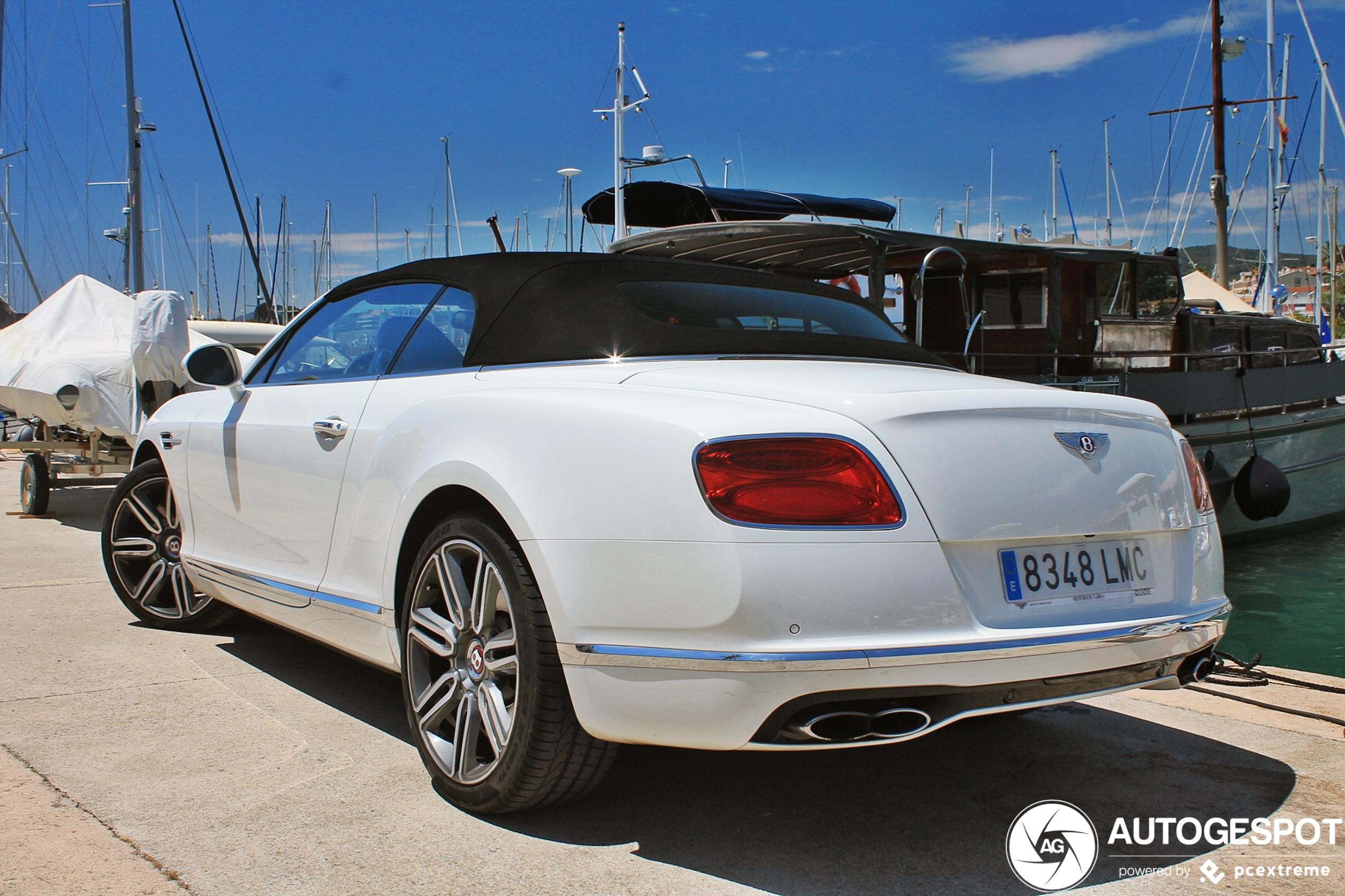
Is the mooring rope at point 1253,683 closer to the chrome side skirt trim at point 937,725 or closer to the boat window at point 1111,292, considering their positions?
the chrome side skirt trim at point 937,725

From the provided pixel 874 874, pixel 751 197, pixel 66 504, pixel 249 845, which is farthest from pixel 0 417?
pixel 874 874

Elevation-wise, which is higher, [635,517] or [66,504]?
[635,517]

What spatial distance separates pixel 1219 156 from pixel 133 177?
21541 mm

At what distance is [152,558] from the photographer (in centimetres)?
488

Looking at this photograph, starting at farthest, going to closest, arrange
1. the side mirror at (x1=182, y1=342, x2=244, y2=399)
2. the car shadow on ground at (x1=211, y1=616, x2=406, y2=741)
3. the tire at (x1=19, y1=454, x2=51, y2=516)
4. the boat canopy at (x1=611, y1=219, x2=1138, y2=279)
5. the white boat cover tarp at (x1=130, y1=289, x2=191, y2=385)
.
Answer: the boat canopy at (x1=611, y1=219, x2=1138, y2=279)
the tire at (x1=19, y1=454, x2=51, y2=516)
the white boat cover tarp at (x1=130, y1=289, x2=191, y2=385)
the side mirror at (x1=182, y1=342, x2=244, y2=399)
the car shadow on ground at (x1=211, y1=616, x2=406, y2=741)

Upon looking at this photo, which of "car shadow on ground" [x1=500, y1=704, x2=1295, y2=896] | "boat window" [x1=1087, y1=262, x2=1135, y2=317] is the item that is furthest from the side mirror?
"boat window" [x1=1087, y1=262, x2=1135, y2=317]

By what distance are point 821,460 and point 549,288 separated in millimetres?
1202

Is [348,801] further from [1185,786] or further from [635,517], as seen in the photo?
[1185,786]

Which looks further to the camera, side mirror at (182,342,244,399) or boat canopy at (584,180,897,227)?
boat canopy at (584,180,897,227)

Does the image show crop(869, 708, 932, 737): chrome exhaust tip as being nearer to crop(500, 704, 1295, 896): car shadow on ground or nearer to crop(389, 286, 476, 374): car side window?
crop(500, 704, 1295, 896): car shadow on ground

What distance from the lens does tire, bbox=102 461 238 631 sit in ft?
15.6

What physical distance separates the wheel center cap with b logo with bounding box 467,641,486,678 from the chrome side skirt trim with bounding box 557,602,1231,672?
1.23 ft

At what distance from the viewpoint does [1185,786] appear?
3086 millimetres

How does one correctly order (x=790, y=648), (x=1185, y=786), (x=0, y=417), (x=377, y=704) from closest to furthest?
(x=790, y=648), (x=1185, y=786), (x=377, y=704), (x=0, y=417)
